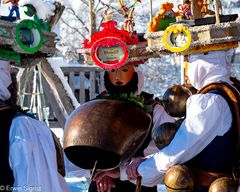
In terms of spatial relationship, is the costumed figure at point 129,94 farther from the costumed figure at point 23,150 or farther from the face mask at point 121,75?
the costumed figure at point 23,150

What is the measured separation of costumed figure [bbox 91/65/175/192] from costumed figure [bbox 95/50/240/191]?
1.69ft

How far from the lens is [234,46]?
2.98 meters

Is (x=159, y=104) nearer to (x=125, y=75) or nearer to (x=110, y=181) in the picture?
(x=125, y=75)

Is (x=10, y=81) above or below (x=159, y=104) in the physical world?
above

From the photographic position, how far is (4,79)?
8.47 feet

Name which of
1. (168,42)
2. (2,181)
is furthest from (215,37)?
(2,181)

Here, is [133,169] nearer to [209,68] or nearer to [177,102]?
[177,102]

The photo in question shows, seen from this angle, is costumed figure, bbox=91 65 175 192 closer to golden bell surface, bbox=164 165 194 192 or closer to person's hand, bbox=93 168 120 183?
person's hand, bbox=93 168 120 183

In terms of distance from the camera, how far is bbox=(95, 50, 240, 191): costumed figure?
9.22 feet

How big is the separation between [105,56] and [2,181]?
4.88ft

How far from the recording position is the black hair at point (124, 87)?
3.79 meters

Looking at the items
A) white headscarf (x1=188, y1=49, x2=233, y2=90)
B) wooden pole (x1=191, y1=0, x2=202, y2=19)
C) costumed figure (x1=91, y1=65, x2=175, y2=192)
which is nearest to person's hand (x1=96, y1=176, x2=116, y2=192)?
costumed figure (x1=91, y1=65, x2=175, y2=192)

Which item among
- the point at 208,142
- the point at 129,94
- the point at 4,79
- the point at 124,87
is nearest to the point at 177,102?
the point at 129,94

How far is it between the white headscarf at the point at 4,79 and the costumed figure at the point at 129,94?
3.16 feet
